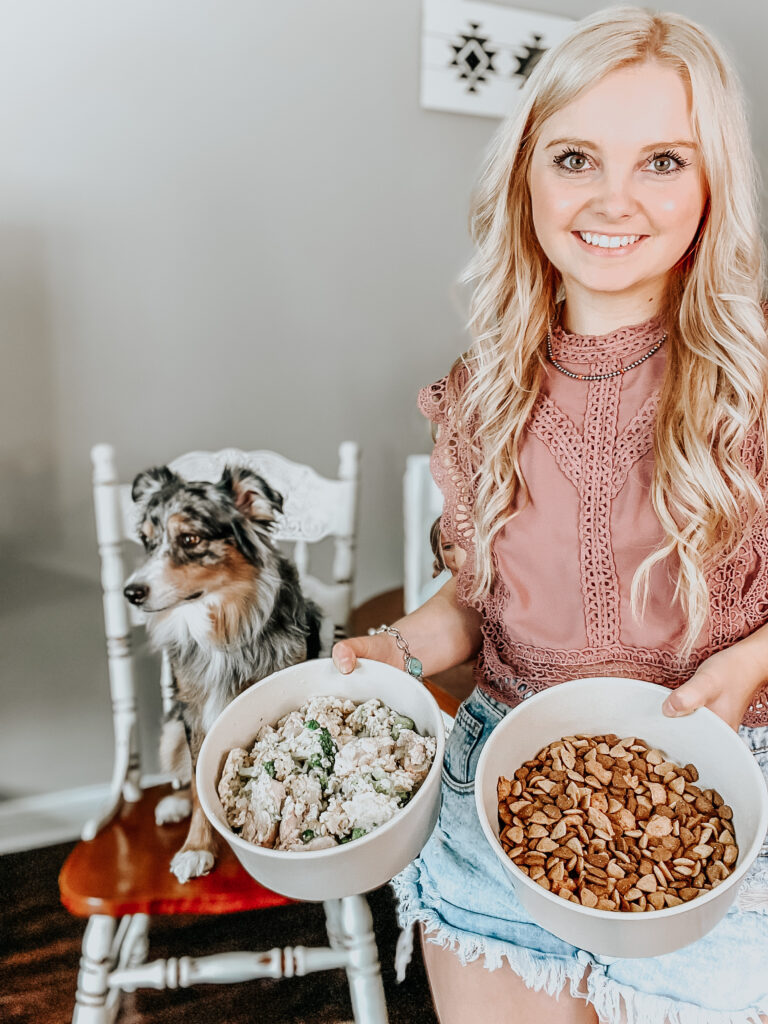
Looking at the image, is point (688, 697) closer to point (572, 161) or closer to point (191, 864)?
point (572, 161)

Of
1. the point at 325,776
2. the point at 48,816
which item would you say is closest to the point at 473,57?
the point at 325,776

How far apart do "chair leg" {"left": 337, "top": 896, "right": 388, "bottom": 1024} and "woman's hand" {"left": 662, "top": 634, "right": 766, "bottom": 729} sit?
63 cm

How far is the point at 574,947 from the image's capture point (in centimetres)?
74

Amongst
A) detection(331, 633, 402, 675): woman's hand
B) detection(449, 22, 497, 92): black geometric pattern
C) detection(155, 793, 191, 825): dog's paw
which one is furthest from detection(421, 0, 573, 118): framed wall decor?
detection(155, 793, 191, 825): dog's paw

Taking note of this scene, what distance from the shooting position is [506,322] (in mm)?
893

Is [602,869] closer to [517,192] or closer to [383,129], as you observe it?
[517,192]

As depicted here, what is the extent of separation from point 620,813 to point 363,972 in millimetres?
657

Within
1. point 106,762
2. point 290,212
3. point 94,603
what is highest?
point 290,212

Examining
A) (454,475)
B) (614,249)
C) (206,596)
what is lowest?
(206,596)

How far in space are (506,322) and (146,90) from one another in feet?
2.62

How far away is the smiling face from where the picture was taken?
0.70 metres

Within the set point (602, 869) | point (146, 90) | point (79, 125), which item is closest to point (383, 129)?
point (146, 90)

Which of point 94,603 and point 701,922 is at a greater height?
point 701,922

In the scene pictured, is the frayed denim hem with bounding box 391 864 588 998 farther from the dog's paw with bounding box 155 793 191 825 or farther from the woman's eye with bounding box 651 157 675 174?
the woman's eye with bounding box 651 157 675 174
